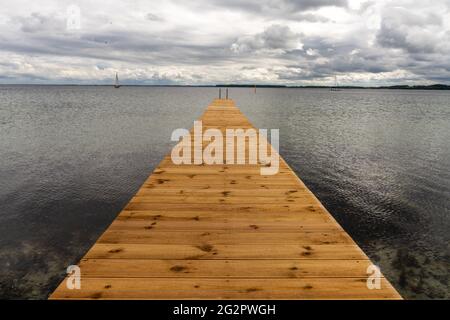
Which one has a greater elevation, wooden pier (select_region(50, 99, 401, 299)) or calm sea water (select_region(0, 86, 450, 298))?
wooden pier (select_region(50, 99, 401, 299))

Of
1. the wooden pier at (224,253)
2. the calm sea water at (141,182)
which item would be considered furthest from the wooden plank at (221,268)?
the calm sea water at (141,182)

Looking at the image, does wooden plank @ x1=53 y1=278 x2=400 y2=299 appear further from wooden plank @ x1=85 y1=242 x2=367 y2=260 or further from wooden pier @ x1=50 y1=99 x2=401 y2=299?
wooden plank @ x1=85 y1=242 x2=367 y2=260

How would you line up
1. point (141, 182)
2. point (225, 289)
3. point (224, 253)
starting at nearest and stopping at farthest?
point (225, 289) → point (224, 253) → point (141, 182)

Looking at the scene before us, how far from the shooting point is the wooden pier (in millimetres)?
2936

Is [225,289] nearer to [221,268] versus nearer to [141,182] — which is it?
[221,268]

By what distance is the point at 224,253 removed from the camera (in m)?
3.59

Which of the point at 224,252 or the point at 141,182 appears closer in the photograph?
the point at 224,252

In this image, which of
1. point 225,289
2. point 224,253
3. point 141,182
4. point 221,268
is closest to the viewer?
point 225,289

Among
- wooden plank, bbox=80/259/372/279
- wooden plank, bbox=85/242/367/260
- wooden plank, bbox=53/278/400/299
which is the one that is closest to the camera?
wooden plank, bbox=53/278/400/299

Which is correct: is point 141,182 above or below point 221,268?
below

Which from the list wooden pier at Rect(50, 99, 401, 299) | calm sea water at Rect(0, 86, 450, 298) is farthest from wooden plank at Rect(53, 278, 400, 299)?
calm sea water at Rect(0, 86, 450, 298)

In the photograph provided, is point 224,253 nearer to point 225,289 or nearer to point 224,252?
point 224,252

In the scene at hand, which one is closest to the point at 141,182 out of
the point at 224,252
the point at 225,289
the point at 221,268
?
the point at 224,252
